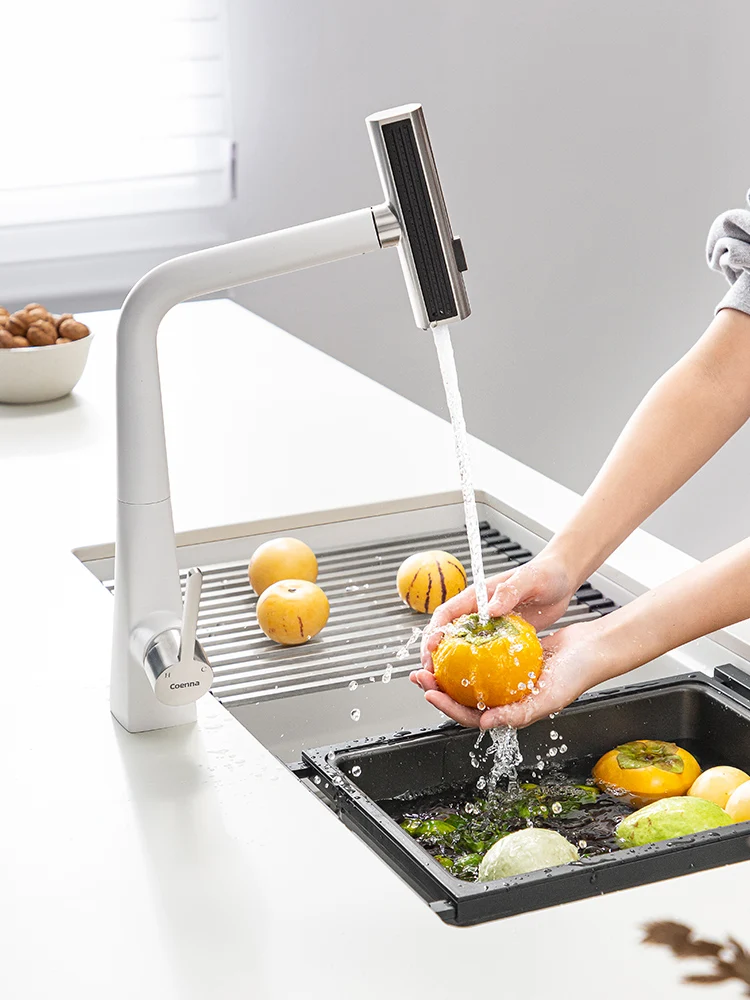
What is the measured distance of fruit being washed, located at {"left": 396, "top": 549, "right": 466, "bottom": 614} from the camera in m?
1.54

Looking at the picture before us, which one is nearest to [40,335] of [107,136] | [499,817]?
[499,817]

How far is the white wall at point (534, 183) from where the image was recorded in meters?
3.91

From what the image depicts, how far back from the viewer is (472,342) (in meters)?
4.18

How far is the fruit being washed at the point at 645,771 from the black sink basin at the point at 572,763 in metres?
0.05

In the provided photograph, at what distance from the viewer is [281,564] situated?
61.8 inches

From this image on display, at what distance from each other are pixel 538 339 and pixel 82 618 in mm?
2987

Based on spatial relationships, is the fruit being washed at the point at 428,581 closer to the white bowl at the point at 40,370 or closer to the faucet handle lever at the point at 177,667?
the faucet handle lever at the point at 177,667

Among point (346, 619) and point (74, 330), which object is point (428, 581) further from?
point (74, 330)

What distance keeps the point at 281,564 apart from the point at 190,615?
0.52 m

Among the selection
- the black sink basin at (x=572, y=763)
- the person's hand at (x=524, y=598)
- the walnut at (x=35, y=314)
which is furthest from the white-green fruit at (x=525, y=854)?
the walnut at (x=35, y=314)

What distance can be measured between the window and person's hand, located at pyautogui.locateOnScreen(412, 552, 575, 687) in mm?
2634

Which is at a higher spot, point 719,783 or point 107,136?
point 107,136

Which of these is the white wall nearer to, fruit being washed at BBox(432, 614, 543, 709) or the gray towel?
the gray towel

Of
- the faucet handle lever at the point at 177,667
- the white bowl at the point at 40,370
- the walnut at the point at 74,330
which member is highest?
the walnut at the point at 74,330
